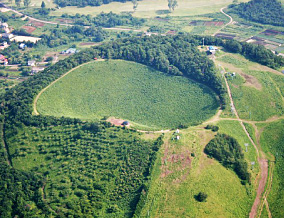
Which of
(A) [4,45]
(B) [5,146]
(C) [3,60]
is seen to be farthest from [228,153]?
(A) [4,45]

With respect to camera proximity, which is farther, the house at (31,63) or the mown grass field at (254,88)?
the house at (31,63)

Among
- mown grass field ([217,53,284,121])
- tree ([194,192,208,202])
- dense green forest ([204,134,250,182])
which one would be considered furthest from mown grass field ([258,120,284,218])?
tree ([194,192,208,202])

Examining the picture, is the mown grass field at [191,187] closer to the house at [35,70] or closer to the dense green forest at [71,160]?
the dense green forest at [71,160]

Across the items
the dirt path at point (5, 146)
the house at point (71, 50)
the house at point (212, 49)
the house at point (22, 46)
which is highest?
the house at point (212, 49)

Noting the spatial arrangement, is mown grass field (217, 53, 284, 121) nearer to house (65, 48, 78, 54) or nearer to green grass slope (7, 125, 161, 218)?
green grass slope (7, 125, 161, 218)

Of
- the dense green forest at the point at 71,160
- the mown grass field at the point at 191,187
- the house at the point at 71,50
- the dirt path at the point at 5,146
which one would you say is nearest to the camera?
the mown grass field at the point at 191,187

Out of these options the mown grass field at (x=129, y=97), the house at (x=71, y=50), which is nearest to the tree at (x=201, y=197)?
the mown grass field at (x=129, y=97)

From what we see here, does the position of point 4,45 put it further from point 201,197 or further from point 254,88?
point 201,197

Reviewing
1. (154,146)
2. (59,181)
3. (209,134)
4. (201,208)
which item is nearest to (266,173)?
(209,134)
